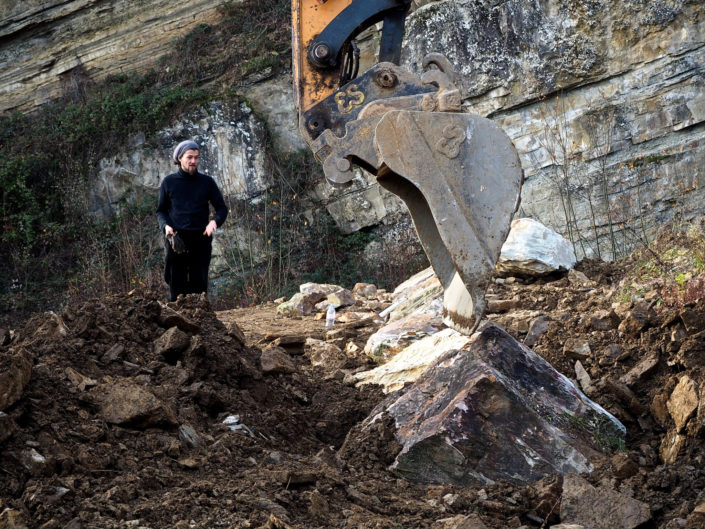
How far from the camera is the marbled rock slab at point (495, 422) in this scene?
11.6 feet

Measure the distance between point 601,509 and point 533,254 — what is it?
447cm

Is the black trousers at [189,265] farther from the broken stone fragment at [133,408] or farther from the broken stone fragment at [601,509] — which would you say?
the broken stone fragment at [601,509]

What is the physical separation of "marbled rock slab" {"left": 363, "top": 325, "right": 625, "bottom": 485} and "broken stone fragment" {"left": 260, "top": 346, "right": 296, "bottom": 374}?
3.45 feet

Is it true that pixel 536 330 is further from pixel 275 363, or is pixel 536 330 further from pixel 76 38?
pixel 76 38

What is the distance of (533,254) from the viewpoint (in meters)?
7.24

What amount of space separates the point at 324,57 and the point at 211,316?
2.14 metres

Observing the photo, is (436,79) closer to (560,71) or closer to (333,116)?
(333,116)

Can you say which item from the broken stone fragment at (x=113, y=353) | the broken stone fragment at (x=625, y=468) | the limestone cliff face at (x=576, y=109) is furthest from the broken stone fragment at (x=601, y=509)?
the limestone cliff face at (x=576, y=109)

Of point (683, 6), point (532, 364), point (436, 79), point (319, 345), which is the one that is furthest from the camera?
point (683, 6)

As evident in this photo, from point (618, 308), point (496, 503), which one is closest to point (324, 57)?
point (496, 503)

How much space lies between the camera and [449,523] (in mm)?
2881

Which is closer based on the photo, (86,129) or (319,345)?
(319,345)

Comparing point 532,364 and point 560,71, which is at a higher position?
point 560,71

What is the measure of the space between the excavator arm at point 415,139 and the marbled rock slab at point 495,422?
16.3 inches
